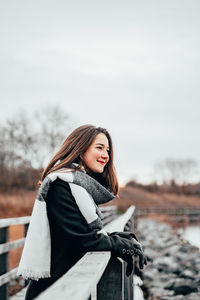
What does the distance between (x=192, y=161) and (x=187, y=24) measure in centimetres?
5666

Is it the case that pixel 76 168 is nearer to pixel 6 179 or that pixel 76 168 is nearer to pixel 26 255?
pixel 26 255

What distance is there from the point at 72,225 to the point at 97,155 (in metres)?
0.54

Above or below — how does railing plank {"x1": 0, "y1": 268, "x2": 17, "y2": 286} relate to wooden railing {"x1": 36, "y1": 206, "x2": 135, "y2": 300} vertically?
below

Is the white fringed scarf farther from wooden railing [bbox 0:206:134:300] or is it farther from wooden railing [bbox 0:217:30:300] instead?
wooden railing [bbox 0:217:30:300]

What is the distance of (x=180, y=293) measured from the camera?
7.60 metres

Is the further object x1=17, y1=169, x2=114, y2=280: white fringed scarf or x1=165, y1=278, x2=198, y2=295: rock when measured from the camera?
x1=165, y1=278, x2=198, y2=295: rock

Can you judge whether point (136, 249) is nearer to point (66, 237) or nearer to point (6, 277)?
point (66, 237)

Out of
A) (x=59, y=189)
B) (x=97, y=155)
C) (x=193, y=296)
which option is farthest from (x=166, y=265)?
(x=59, y=189)

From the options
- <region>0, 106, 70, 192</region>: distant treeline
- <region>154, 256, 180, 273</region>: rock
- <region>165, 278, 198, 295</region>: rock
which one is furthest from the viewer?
<region>0, 106, 70, 192</region>: distant treeline

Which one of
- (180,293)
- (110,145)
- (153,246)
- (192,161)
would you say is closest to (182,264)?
(180,293)

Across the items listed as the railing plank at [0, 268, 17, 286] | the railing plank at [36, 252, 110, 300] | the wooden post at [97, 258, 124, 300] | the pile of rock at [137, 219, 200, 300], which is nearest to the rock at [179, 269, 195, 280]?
the pile of rock at [137, 219, 200, 300]

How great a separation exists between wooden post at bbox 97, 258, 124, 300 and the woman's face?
54cm

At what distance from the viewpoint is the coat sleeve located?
87.7 inches

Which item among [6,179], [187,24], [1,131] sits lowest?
[6,179]
